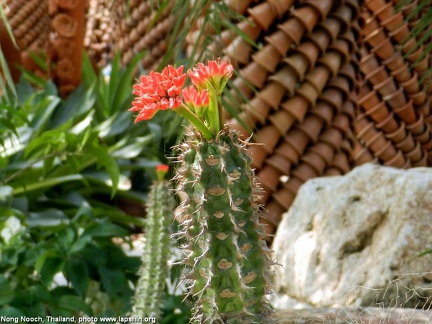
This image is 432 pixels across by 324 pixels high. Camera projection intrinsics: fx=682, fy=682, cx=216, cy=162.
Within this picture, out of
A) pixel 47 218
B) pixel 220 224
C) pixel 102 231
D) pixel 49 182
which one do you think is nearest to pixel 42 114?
pixel 49 182

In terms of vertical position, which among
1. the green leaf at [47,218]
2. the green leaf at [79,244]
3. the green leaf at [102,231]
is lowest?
the green leaf at [79,244]

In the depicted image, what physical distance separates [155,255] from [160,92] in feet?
2.30

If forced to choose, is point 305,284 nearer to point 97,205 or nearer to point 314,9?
point 314,9

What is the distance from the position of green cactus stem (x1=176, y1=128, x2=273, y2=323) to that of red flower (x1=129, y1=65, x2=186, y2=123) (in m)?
0.08

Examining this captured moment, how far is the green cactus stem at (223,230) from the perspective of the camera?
0.59 meters

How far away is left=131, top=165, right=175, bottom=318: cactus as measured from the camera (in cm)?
116

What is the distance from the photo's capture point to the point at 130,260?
1.57 meters

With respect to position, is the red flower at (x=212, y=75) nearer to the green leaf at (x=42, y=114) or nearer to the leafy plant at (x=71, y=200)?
the leafy plant at (x=71, y=200)

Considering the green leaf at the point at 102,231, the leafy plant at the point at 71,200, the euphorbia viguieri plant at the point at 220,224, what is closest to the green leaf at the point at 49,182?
the leafy plant at the point at 71,200

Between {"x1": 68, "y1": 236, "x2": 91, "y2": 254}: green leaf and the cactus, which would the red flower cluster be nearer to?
the cactus

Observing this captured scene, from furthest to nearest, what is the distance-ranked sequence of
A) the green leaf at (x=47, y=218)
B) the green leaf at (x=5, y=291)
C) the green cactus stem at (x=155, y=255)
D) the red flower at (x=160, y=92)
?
the green leaf at (x=47, y=218) < the green leaf at (x=5, y=291) < the green cactus stem at (x=155, y=255) < the red flower at (x=160, y=92)

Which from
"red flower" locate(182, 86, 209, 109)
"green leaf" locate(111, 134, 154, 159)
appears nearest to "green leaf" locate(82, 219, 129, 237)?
"green leaf" locate(111, 134, 154, 159)

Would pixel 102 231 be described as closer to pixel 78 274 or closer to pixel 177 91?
pixel 78 274

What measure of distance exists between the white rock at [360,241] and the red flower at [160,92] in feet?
2.53
